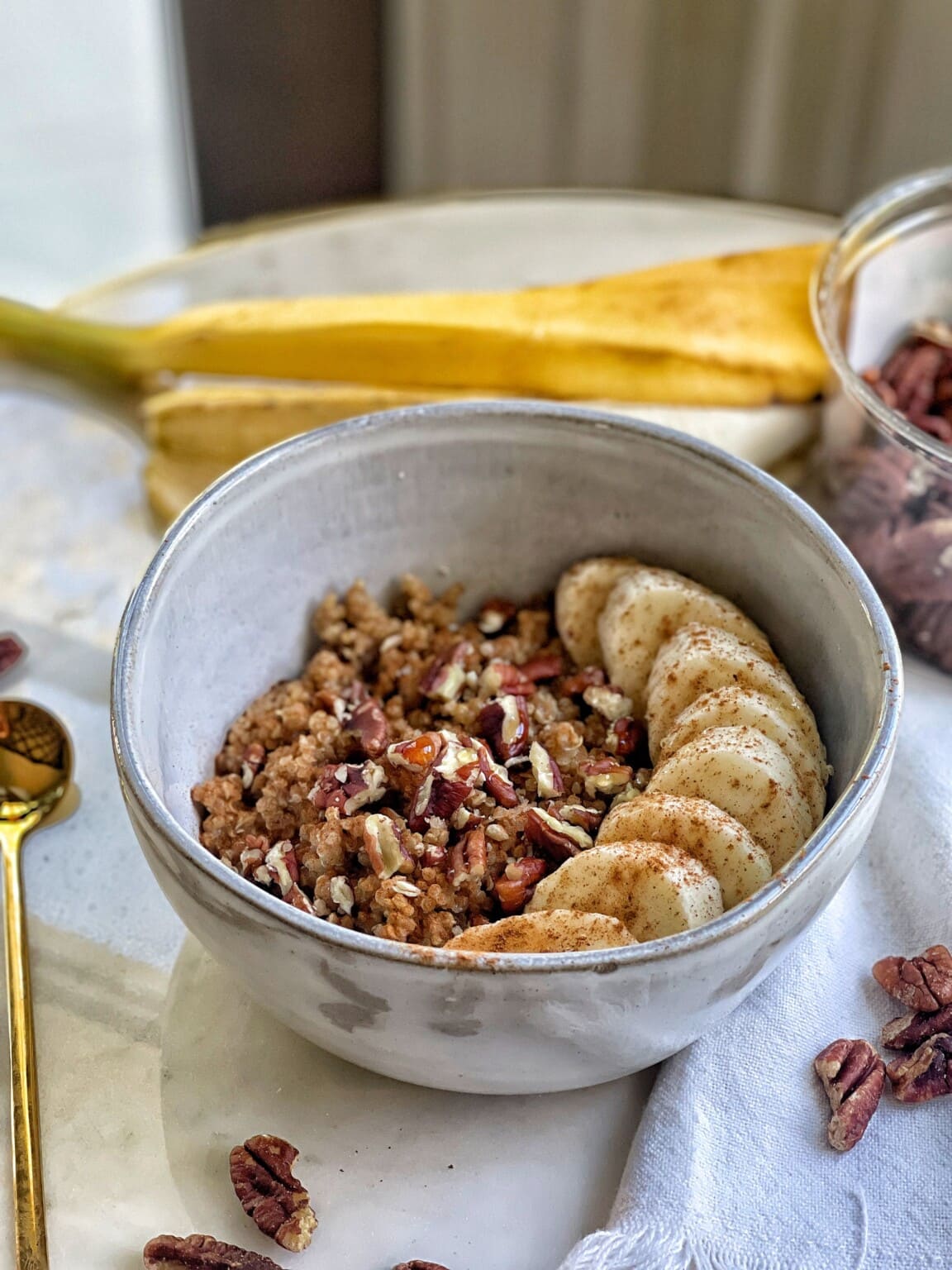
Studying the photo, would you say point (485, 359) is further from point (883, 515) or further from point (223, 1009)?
point (223, 1009)

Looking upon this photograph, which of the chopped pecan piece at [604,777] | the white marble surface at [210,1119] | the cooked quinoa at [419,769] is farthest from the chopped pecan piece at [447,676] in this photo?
the white marble surface at [210,1119]

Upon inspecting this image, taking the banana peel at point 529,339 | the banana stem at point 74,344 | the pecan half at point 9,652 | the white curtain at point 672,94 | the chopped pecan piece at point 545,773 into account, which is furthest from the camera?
the white curtain at point 672,94

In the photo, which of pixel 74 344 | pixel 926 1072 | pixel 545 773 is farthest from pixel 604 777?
pixel 74 344

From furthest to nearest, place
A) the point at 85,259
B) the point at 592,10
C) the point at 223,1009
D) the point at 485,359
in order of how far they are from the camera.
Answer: the point at 85,259
the point at 592,10
the point at 485,359
the point at 223,1009

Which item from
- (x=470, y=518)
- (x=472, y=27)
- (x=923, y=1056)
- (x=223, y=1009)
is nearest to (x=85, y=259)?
(x=472, y=27)

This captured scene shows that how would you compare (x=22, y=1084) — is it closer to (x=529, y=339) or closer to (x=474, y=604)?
(x=474, y=604)

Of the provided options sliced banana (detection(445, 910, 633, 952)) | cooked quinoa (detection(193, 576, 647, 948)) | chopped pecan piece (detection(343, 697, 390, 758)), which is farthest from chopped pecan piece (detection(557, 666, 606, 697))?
sliced banana (detection(445, 910, 633, 952))

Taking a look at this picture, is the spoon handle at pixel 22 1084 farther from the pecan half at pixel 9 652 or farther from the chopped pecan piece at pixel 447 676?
the chopped pecan piece at pixel 447 676
